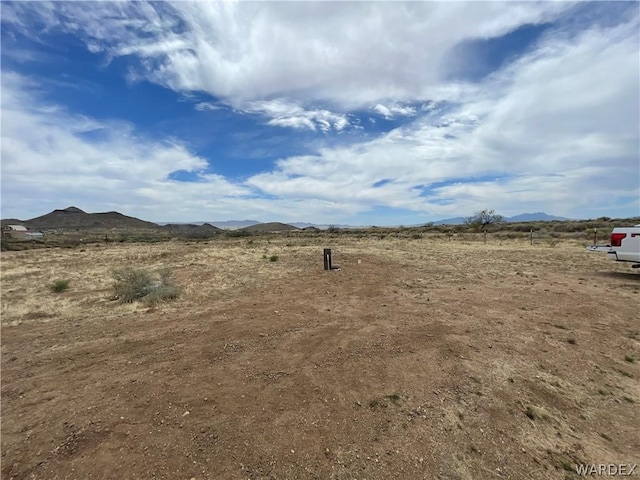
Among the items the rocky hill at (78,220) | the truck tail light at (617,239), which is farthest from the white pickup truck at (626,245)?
the rocky hill at (78,220)

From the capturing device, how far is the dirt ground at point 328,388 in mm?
3201

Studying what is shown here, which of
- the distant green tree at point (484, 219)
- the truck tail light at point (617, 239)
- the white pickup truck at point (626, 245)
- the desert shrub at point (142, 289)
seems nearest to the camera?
the desert shrub at point (142, 289)

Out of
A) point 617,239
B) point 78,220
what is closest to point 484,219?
point 617,239

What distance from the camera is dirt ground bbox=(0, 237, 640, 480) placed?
3201 mm

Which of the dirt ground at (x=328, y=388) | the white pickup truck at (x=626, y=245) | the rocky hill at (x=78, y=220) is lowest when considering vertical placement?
the dirt ground at (x=328, y=388)

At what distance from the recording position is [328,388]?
4.40m

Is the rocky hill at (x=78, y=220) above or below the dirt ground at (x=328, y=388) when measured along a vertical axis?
above

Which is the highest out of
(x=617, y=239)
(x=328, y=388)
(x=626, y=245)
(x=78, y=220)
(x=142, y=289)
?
(x=78, y=220)

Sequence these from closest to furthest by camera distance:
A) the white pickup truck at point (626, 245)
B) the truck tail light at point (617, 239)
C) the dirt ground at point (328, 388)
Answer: the dirt ground at point (328, 388), the white pickup truck at point (626, 245), the truck tail light at point (617, 239)

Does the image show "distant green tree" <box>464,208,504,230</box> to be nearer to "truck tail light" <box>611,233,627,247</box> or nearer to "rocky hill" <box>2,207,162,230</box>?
"truck tail light" <box>611,233,627,247</box>

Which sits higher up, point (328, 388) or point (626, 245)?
point (626, 245)

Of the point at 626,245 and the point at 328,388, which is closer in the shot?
the point at 328,388

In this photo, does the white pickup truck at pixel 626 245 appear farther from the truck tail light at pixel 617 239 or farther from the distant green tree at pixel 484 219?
the distant green tree at pixel 484 219

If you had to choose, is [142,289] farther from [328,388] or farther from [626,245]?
[626,245]
